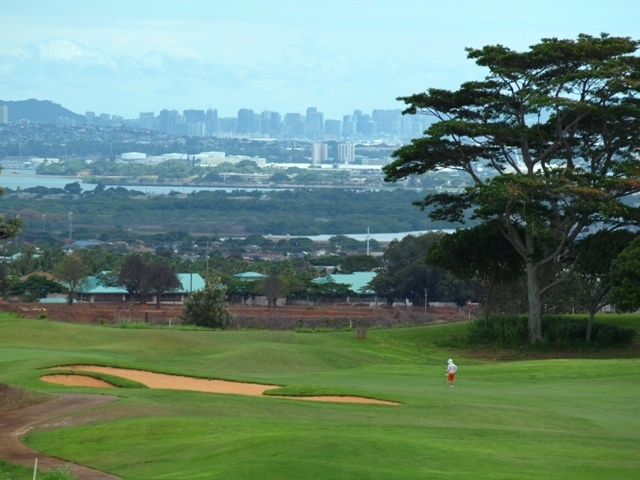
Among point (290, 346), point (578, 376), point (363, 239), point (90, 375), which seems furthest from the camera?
point (363, 239)

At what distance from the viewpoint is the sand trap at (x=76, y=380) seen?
95.9 feet

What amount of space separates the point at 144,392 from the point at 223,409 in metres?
3.11

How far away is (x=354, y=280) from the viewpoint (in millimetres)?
109250

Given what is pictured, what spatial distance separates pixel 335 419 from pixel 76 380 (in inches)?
365

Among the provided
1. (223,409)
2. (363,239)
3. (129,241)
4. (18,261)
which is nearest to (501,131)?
(223,409)

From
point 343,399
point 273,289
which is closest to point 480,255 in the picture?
point 343,399

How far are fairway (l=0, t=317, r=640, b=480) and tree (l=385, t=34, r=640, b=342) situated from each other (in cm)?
987

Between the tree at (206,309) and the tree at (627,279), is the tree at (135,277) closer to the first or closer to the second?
the tree at (206,309)

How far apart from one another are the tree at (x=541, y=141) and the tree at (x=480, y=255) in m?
0.73

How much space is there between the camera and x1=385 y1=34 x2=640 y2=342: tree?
150 feet

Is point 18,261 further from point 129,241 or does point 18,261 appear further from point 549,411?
point 549,411

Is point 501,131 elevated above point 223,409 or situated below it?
above

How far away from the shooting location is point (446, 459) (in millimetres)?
17656

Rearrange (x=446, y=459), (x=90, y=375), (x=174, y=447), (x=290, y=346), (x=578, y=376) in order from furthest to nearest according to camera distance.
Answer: (x=290, y=346) → (x=578, y=376) → (x=90, y=375) → (x=174, y=447) → (x=446, y=459)
